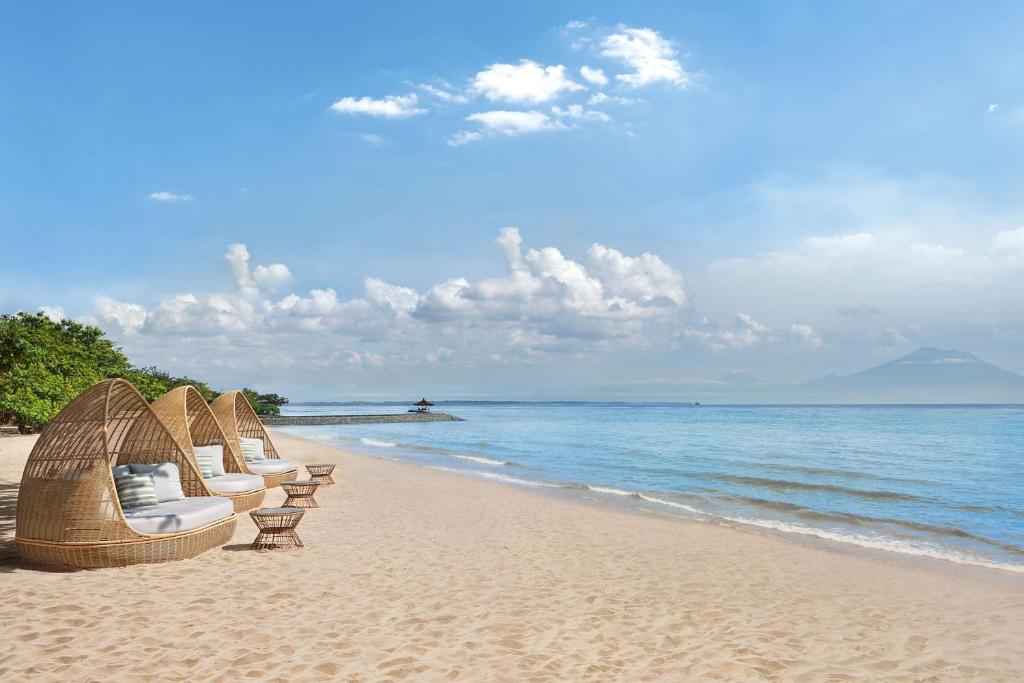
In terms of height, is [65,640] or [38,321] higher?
[38,321]

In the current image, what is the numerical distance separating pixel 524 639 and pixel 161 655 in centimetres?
294

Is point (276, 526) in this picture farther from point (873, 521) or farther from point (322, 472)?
point (873, 521)

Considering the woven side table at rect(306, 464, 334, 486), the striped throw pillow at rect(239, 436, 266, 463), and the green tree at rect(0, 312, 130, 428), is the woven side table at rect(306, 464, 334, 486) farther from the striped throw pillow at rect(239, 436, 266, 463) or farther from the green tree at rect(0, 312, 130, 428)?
the green tree at rect(0, 312, 130, 428)

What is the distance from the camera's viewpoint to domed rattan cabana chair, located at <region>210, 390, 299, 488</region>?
48.8 feet

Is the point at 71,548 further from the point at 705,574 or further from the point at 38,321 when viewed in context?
the point at 38,321

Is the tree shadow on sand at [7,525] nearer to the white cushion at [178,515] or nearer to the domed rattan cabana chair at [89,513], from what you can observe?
the domed rattan cabana chair at [89,513]

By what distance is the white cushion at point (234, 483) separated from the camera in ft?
37.5

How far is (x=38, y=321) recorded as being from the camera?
3462 cm

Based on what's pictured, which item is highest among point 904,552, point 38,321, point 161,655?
point 38,321

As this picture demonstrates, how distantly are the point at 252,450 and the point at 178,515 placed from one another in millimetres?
8231

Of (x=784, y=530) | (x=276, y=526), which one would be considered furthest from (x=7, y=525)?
(x=784, y=530)

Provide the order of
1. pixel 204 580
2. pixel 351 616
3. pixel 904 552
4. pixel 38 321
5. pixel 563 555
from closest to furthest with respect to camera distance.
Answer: pixel 351 616 < pixel 204 580 < pixel 563 555 < pixel 904 552 < pixel 38 321

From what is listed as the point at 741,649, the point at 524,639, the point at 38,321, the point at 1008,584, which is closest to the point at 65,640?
the point at 524,639

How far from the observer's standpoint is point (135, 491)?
29.2ft
